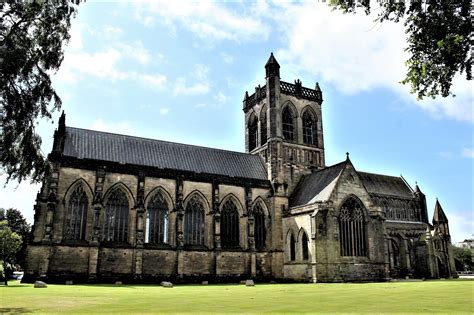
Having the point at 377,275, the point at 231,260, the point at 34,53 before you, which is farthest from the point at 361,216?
the point at 34,53

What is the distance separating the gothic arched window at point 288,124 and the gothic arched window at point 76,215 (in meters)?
24.3

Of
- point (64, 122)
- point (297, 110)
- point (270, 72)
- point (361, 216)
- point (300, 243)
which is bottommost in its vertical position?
point (300, 243)

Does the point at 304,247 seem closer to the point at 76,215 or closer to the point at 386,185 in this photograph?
the point at 76,215

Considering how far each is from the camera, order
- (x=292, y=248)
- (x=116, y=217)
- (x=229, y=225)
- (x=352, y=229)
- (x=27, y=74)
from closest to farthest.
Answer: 1. (x=27, y=74)
2. (x=116, y=217)
3. (x=352, y=229)
4. (x=292, y=248)
5. (x=229, y=225)

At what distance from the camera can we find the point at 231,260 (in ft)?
129

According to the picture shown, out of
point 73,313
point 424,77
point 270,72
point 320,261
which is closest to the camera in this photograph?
point 73,313

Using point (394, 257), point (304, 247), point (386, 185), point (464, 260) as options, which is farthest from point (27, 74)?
point (464, 260)

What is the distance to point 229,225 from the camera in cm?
4094

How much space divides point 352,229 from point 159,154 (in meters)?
→ 20.5

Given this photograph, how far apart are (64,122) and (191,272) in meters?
17.8

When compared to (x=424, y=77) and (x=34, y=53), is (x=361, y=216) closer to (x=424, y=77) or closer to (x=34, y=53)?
(x=424, y=77)

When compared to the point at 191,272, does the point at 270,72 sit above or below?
above

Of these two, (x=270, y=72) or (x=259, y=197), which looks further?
(x=270, y=72)

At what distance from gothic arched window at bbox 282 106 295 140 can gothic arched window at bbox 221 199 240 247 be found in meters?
12.2
